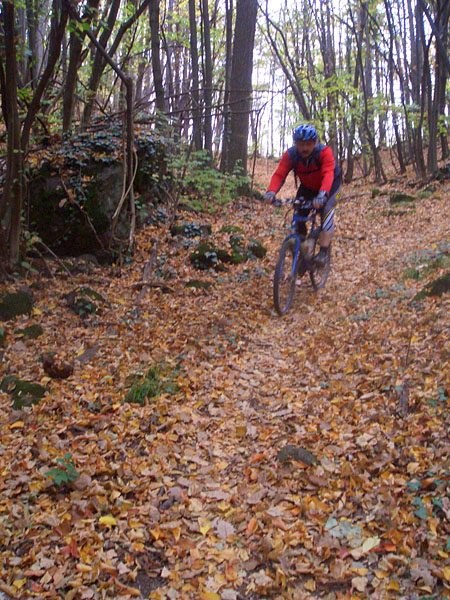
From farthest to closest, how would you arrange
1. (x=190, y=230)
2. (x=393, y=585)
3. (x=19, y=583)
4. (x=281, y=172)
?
1. (x=190, y=230)
2. (x=281, y=172)
3. (x=19, y=583)
4. (x=393, y=585)

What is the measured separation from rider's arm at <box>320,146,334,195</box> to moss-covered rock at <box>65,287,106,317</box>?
3366 mm

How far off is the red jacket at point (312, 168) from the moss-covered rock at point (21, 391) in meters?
3.70

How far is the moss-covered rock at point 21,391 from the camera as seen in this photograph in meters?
4.40

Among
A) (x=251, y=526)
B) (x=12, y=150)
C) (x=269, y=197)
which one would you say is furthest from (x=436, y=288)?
(x=12, y=150)

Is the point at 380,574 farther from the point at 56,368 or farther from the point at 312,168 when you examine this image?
the point at 312,168

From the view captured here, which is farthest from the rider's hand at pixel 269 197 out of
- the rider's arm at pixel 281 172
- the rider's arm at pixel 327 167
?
the rider's arm at pixel 327 167

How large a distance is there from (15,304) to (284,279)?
11.6ft

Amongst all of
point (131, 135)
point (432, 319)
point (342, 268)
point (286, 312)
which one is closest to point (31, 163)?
point (131, 135)

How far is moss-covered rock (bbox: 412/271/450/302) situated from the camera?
19.3ft

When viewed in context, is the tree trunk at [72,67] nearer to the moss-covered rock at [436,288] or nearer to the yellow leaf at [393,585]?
the moss-covered rock at [436,288]

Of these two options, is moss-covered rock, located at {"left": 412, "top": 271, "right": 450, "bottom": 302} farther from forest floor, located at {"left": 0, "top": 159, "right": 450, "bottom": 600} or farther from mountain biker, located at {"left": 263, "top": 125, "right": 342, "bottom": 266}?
mountain biker, located at {"left": 263, "top": 125, "right": 342, "bottom": 266}

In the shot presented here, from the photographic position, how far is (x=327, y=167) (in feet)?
20.3

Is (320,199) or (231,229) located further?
(231,229)

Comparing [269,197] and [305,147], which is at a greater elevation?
[305,147]
